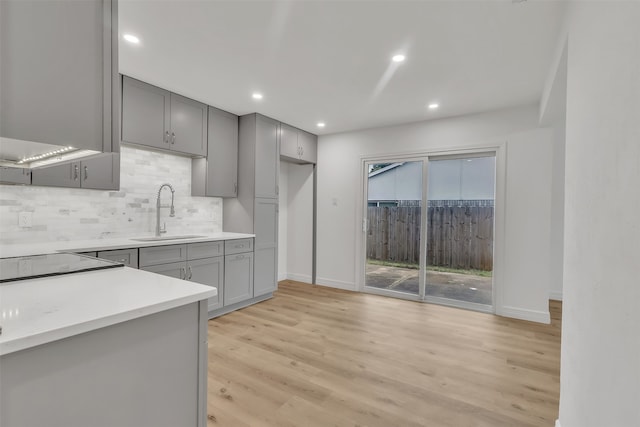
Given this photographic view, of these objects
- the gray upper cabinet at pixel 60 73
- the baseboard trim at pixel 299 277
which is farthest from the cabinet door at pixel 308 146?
the gray upper cabinet at pixel 60 73

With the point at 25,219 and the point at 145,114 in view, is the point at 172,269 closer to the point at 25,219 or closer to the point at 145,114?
the point at 25,219

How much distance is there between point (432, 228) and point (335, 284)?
1787mm

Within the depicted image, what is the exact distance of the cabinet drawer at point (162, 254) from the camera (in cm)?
275

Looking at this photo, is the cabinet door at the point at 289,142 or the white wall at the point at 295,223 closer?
the cabinet door at the point at 289,142

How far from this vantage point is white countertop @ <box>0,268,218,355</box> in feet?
2.54

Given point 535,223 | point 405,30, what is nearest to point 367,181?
point 535,223

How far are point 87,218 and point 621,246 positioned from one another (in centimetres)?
374

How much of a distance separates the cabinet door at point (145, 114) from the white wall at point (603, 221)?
11.3 ft

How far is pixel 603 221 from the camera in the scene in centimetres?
102

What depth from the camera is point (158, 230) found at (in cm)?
332

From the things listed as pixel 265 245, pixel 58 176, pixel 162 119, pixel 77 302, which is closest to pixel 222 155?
pixel 162 119

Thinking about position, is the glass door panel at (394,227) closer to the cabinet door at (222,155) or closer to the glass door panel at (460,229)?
the glass door panel at (460,229)

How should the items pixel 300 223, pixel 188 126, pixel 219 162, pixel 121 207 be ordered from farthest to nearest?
1. pixel 300 223
2. pixel 219 162
3. pixel 188 126
4. pixel 121 207

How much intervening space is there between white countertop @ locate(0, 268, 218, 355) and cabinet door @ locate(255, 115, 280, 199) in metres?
2.76
